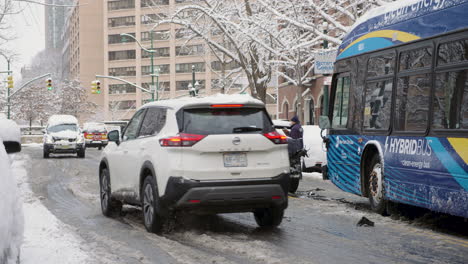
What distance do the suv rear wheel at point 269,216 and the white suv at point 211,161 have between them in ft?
0.07

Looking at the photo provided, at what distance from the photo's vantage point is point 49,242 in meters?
7.93

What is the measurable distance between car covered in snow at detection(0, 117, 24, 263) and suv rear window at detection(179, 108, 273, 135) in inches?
134

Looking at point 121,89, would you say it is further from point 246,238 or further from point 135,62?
point 246,238

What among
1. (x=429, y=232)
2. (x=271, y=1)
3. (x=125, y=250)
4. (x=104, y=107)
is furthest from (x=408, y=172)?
(x=104, y=107)

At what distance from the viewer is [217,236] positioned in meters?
8.59

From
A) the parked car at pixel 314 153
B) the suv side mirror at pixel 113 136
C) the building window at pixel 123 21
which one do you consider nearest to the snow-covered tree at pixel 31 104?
the building window at pixel 123 21

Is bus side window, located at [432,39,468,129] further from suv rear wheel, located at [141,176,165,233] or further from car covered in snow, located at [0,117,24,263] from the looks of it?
car covered in snow, located at [0,117,24,263]

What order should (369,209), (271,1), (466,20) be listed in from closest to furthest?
1. (466,20)
2. (369,209)
3. (271,1)

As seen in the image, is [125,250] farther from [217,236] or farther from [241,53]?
[241,53]

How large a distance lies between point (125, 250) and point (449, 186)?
403 cm

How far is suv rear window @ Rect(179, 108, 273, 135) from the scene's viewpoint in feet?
28.3

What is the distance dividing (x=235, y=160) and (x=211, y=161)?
311 millimetres

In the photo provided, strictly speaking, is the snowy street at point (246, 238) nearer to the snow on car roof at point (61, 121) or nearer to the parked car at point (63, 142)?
the parked car at point (63, 142)

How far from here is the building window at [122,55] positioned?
12319 cm
